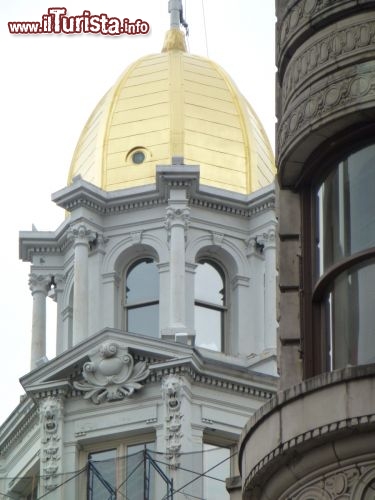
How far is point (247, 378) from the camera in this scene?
55.6 metres

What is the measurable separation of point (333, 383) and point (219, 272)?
37682 millimetres

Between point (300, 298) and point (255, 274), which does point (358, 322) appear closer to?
point (300, 298)

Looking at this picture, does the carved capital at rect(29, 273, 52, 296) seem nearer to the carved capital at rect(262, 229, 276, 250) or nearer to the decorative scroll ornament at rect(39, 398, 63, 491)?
the carved capital at rect(262, 229, 276, 250)

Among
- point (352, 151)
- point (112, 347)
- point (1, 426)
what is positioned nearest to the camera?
point (352, 151)

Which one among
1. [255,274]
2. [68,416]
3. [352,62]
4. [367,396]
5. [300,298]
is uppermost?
[255,274]

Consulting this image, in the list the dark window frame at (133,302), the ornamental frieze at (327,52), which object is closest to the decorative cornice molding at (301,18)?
the ornamental frieze at (327,52)

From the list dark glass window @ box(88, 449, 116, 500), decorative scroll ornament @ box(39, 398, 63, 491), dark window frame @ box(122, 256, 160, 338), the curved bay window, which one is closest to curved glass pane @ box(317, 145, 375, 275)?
the curved bay window

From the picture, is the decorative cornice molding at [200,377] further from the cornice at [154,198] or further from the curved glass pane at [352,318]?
the curved glass pane at [352,318]

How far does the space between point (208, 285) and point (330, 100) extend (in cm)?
3614

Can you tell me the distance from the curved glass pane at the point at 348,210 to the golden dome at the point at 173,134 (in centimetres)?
3650

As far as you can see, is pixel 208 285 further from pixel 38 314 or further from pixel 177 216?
pixel 38 314

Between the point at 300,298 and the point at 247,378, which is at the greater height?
the point at 247,378

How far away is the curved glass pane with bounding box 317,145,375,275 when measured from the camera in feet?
76.2

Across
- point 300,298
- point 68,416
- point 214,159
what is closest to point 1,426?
point 68,416
